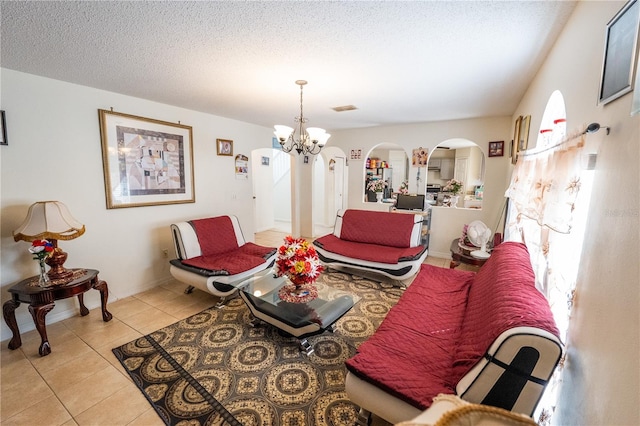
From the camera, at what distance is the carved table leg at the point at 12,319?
204 centimetres

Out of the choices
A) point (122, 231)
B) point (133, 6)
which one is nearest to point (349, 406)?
point (133, 6)

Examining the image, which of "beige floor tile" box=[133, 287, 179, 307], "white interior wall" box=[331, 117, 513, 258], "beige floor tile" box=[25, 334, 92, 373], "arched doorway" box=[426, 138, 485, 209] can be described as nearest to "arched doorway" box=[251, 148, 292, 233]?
"white interior wall" box=[331, 117, 513, 258]

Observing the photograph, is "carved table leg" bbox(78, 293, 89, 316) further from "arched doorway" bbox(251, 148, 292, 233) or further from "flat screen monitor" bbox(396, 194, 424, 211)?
"flat screen monitor" bbox(396, 194, 424, 211)

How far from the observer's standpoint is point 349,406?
1566 millimetres

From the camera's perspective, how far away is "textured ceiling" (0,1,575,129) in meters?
1.42

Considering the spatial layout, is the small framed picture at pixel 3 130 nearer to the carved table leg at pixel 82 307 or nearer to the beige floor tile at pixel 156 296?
the carved table leg at pixel 82 307

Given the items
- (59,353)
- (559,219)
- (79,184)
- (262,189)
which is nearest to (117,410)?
(59,353)

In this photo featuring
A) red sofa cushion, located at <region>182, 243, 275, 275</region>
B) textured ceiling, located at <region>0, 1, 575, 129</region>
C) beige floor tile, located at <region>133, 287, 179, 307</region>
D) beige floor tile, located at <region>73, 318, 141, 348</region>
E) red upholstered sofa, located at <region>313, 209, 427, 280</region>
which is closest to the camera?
textured ceiling, located at <region>0, 1, 575, 129</region>

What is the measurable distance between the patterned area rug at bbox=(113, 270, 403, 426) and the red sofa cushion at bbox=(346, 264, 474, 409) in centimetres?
44

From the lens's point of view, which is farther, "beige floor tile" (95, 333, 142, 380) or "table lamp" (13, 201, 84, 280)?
"table lamp" (13, 201, 84, 280)

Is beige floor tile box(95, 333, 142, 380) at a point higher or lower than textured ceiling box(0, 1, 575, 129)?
lower

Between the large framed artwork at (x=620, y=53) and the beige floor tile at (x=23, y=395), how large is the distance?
11.0ft

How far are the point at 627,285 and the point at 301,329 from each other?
175 cm

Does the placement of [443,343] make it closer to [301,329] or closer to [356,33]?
[301,329]
